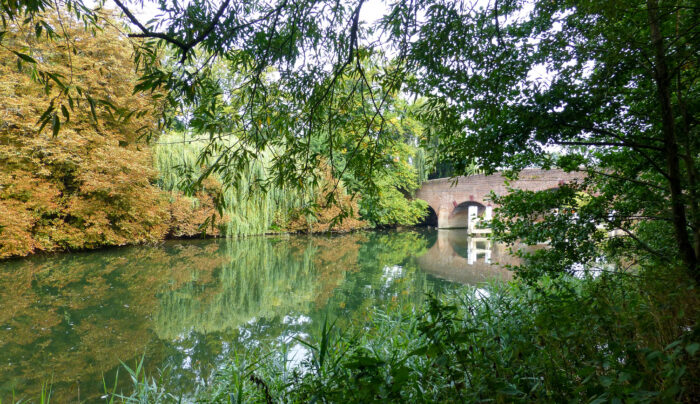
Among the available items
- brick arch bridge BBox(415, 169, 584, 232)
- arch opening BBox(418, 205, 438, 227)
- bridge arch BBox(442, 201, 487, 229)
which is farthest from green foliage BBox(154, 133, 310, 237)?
arch opening BBox(418, 205, 438, 227)

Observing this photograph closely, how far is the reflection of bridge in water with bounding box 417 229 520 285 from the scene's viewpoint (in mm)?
7734

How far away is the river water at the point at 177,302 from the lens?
364 centimetres

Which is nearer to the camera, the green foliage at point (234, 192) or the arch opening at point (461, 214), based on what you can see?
the green foliage at point (234, 192)

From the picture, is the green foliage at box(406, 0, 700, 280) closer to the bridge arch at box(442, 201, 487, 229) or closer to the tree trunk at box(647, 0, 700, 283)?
the tree trunk at box(647, 0, 700, 283)

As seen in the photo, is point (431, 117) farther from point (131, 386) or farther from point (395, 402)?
point (131, 386)

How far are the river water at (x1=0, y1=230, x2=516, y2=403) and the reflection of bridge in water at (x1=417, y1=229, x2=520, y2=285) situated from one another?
5 cm

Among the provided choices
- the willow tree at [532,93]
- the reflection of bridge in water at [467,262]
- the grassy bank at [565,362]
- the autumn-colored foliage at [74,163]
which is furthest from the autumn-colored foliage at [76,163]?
the grassy bank at [565,362]

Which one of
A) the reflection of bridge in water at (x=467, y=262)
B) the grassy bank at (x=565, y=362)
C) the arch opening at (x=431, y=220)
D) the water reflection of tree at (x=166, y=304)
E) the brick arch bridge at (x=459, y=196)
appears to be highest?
the brick arch bridge at (x=459, y=196)

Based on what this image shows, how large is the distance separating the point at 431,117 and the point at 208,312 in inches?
173

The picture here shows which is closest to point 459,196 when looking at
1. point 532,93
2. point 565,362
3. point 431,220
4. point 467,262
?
point 431,220

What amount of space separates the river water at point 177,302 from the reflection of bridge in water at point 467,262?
0.05 m

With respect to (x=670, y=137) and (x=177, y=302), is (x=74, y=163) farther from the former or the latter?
(x=670, y=137)

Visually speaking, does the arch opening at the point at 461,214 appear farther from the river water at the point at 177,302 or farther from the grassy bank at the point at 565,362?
the grassy bank at the point at 565,362

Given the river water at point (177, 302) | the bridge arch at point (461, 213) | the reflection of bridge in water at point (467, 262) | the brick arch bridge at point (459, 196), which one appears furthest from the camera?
the bridge arch at point (461, 213)
